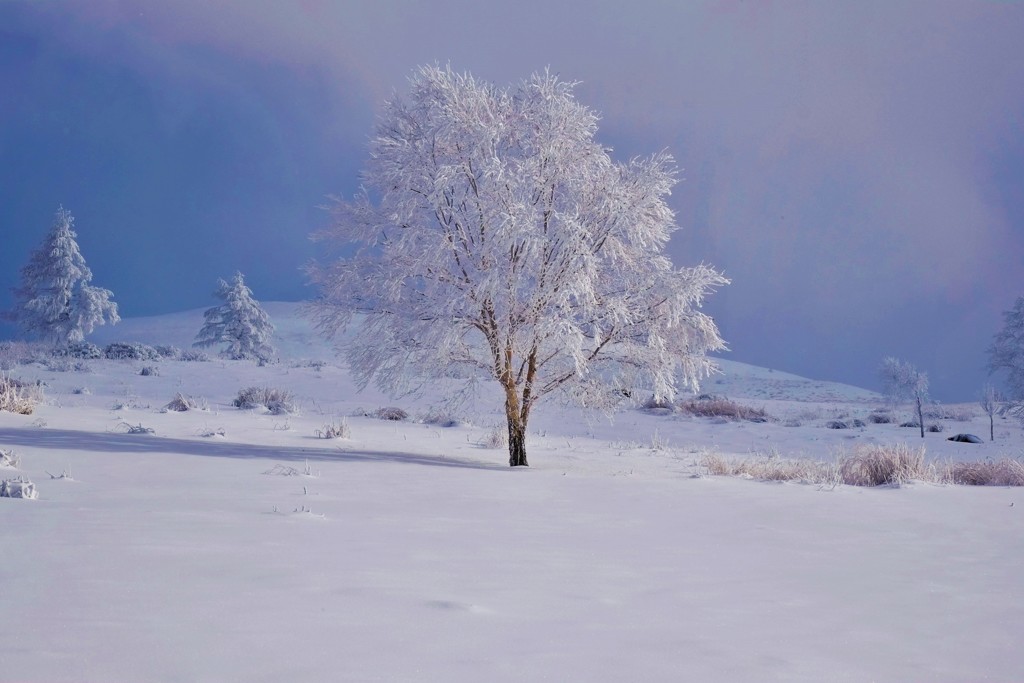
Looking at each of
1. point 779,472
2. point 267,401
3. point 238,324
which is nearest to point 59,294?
point 238,324

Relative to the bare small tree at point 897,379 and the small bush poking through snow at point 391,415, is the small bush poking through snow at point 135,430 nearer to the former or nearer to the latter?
the small bush poking through snow at point 391,415

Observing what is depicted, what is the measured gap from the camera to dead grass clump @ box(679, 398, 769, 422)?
983 inches

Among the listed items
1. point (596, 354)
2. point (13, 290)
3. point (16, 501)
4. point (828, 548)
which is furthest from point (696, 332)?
point (13, 290)

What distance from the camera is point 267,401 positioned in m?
20.6

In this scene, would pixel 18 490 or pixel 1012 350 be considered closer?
pixel 18 490

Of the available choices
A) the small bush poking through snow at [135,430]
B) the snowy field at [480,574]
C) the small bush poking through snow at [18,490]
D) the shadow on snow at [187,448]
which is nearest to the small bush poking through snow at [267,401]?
the small bush poking through snow at [135,430]

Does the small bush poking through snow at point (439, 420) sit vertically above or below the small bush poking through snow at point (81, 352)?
below

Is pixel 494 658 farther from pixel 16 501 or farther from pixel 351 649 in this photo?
pixel 16 501

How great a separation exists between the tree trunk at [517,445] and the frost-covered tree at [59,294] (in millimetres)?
40055

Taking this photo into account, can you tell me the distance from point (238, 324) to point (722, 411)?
36.7m

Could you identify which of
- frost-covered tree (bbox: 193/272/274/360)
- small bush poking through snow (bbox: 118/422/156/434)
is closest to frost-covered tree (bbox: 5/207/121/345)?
frost-covered tree (bbox: 193/272/274/360)

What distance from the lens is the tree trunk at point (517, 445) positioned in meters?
11.9

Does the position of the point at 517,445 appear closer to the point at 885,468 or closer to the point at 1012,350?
the point at 885,468

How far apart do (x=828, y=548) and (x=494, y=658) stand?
364cm
